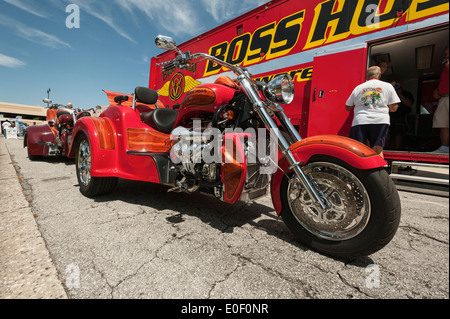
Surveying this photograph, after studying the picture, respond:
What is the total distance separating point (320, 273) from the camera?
131 cm

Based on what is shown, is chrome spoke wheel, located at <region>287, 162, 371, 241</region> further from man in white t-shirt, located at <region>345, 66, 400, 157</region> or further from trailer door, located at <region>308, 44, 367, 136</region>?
trailer door, located at <region>308, 44, 367, 136</region>

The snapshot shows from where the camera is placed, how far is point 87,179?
2830 mm

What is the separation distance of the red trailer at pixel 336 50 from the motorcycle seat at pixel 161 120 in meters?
0.47

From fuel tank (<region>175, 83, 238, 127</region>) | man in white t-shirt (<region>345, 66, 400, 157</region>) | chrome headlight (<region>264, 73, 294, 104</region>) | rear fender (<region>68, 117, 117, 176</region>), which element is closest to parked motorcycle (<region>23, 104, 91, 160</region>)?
rear fender (<region>68, 117, 117, 176</region>)

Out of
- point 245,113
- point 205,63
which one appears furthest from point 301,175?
point 205,63

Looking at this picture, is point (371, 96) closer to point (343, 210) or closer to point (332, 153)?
point (332, 153)

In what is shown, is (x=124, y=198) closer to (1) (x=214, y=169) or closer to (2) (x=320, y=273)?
(1) (x=214, y=169)

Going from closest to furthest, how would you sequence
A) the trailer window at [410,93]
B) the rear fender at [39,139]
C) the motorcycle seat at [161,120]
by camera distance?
the motorcycle seat at [161,120] < the trailer window at [410,93] < the rear fender at [39,139]

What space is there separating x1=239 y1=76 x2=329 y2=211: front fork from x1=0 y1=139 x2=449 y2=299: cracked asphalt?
A: 0.43m

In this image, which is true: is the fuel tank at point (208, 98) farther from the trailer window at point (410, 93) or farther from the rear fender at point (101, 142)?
the trailer window at point (410, 93)

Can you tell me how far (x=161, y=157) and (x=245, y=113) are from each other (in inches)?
42.0

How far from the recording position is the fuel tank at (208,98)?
74.6 inches
